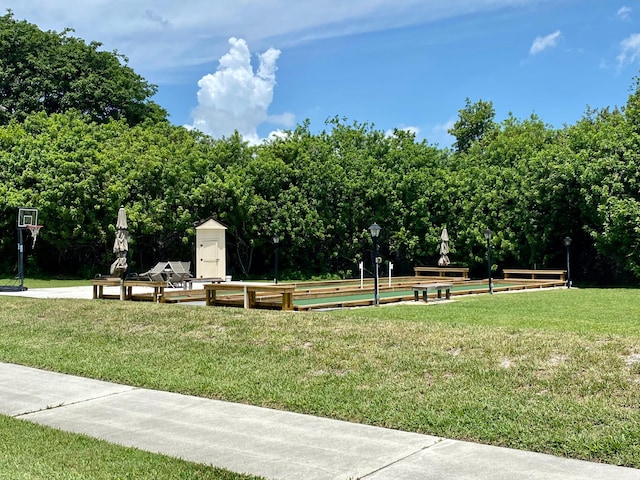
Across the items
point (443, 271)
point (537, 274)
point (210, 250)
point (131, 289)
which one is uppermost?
point (210, 250)

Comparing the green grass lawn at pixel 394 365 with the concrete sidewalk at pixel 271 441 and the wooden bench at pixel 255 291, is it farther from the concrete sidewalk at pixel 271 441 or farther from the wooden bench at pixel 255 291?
the wooden bench at pixel 255 291

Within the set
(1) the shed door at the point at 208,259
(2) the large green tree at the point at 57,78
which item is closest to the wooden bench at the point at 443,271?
(1) the shed door at the point at 208,259

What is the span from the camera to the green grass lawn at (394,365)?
5.67m

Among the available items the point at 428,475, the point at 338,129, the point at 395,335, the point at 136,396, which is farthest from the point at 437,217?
the point at 428,475

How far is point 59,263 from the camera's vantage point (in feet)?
108

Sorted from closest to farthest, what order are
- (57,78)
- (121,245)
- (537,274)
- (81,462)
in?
(81,462) < (121,245) < (537,274) < (57,78)

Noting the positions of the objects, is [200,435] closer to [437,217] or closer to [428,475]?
[428,475]

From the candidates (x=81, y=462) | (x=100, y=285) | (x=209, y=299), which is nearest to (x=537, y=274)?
(x=209, y=299)

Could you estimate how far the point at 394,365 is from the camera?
25.4 ft

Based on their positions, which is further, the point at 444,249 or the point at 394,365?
the point at 444,249

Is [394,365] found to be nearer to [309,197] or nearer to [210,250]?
[210,250]

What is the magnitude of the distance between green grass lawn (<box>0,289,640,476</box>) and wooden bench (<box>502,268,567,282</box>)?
13.1 meters

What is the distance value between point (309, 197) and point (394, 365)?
77.6 feet

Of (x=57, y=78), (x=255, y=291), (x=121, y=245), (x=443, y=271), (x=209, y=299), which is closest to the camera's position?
(x=255, y=291)
